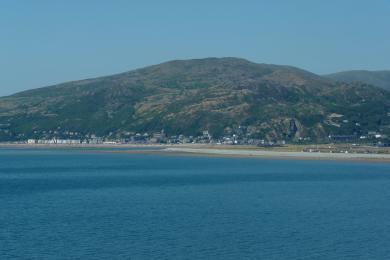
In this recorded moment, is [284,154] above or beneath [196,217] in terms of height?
above

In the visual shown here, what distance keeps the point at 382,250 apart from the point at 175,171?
67098mm

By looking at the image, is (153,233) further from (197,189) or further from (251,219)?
(197,189)

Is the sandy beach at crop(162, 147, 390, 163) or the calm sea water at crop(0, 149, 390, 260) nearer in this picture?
the calm sea water at crop(0, 149, 390, 260)

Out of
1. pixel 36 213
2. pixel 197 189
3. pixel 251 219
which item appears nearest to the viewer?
pixel 251 219

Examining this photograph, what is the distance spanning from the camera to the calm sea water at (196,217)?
41.1m

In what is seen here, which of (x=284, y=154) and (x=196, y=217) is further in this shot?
(x=284, y=154)

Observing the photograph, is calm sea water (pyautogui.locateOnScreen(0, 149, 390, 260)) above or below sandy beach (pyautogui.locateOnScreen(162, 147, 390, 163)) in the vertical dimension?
below

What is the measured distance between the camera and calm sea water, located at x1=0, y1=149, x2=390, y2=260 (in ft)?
135

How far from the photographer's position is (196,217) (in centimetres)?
5303

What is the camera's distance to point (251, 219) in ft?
171

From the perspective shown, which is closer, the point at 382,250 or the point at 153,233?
the point at 382,250

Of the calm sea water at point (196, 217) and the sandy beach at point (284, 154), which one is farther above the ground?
the sandy beach at point (284, 154)

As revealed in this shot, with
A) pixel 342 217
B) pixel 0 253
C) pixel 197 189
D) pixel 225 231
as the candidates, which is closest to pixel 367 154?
pixel 197 189

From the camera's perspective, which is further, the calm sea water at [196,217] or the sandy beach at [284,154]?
the sandy beach at [284,154]
